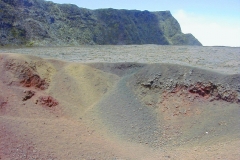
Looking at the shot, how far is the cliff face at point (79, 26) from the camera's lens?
3347 cm

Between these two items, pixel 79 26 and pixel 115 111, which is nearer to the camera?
pixel 115 111

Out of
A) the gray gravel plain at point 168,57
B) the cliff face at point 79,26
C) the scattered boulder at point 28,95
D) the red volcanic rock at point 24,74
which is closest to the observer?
the scattered boulder at point 28,95

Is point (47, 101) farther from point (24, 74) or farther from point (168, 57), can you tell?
point (168, 57)

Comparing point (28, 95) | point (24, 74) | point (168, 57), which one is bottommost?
point (28, 95)

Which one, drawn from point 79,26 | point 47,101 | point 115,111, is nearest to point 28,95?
point 47,101

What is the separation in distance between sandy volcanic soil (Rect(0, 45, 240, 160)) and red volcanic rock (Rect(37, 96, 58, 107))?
40 mm

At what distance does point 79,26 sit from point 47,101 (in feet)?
107

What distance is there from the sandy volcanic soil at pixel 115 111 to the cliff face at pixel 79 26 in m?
21.3

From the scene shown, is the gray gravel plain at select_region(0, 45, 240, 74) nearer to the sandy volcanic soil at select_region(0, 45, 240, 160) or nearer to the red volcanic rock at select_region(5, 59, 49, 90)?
the sandy volcanic soil at select_region(0, 45, 240, 160)

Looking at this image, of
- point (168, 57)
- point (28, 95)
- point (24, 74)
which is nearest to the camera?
point (28, 95)

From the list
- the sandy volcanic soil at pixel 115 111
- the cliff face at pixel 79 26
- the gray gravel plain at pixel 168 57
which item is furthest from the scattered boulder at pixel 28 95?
the cliff face at pixel 79 26

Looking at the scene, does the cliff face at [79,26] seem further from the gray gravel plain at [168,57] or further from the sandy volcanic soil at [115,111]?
the sandy volcanic soil at [115,111]

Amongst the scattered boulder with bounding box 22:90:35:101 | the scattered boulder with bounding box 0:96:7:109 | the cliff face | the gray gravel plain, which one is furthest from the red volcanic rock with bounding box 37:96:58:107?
the cliff face

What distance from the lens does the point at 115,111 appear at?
1135 centimetres
